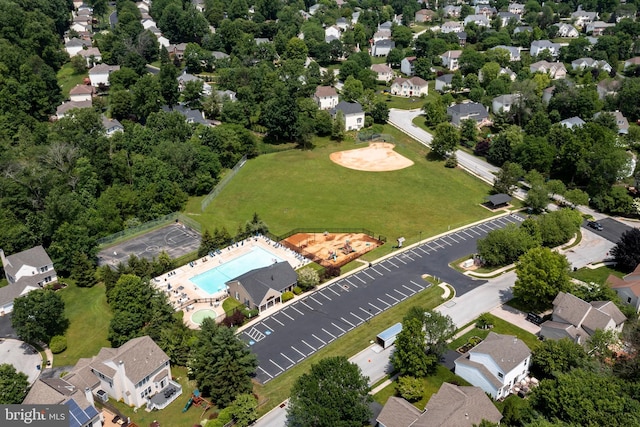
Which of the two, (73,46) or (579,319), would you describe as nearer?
(579,319)

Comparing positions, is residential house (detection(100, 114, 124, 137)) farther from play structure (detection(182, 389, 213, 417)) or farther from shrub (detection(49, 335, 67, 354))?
play structure (detection(182, 389, 213, 417))

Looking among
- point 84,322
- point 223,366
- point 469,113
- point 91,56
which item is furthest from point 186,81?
point 223,366

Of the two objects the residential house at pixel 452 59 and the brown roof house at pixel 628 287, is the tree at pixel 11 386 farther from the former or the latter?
the residential house at pixel 452 59

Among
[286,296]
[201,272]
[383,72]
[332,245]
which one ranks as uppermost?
[383,72]

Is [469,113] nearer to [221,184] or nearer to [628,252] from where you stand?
[628,252]

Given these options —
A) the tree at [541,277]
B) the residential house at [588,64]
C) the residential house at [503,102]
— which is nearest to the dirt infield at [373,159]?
the residential house at [503,102]

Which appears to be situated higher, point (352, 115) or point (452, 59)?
point (452, 59)
